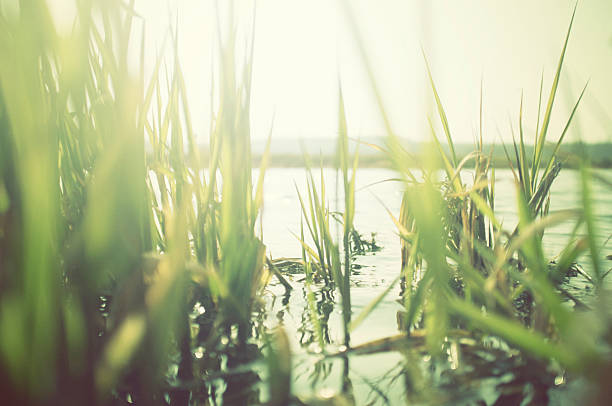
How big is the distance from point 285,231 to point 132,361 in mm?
1535

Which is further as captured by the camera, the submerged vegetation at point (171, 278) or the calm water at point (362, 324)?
the calm water at point (362, 324)

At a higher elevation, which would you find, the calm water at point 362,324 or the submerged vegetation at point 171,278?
the submerged vegetation at point 171,278

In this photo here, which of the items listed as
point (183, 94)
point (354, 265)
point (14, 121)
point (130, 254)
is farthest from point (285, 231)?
point (14, 121)

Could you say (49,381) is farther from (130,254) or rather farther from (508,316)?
(508,316)

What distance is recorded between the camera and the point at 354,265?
1300 mm

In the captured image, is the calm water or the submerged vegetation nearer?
the submerged vegetation

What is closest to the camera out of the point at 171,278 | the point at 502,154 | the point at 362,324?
the point at 171,278

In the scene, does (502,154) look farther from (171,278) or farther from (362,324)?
(171,278)

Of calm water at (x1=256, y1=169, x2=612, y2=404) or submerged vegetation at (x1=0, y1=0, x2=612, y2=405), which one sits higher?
submerged vegetation at (x1=0, y1=0, x2=612, y2=405)

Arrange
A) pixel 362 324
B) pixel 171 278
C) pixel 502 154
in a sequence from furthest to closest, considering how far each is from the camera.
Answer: pixel 502 154 → pixel 362 324 → pixel 171 278

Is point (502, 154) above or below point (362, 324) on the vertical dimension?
above

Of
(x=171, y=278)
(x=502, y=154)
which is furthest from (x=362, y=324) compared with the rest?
(x=502, y=154)

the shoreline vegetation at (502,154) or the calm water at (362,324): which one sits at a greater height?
the shoreline vegetation at (502,154)

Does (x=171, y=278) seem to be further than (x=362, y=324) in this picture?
No
